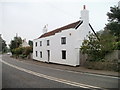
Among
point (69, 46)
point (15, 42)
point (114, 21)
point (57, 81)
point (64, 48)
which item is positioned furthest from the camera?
point (15, 42)

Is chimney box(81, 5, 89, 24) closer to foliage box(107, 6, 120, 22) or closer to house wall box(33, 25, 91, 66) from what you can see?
house wall box(33, 25, 91, 66)

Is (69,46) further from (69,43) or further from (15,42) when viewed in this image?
(15,42)

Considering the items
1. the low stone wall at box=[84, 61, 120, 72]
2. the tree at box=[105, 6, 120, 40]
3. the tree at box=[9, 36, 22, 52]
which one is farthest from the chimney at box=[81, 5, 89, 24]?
the tree at box=[9, 36, 22, 52]

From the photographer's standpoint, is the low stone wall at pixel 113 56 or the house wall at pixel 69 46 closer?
the low stone wall at pixel 113 56

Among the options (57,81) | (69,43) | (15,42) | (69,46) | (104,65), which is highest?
(15,42)

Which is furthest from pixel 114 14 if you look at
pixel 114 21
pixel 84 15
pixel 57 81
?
pixel 57 81

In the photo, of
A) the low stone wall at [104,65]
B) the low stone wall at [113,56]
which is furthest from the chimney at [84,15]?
the low stone wall at [113,56]

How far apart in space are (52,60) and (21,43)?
46802 millimetres

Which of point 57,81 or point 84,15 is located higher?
point 84,15

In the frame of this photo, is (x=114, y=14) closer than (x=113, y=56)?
No

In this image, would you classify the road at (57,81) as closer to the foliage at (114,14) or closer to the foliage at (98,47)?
the foliage at (98,47)

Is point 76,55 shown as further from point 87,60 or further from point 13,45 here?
point 13,45

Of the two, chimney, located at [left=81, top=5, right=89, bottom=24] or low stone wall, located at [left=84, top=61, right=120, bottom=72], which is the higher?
chimney, located at [left=81, top=5, right=89, bottom=24]

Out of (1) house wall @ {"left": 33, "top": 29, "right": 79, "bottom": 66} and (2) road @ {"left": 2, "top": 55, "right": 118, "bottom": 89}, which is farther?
(1) house wall @ {"left": 33, "top": 29, "right": 79, "bottom": 66}
